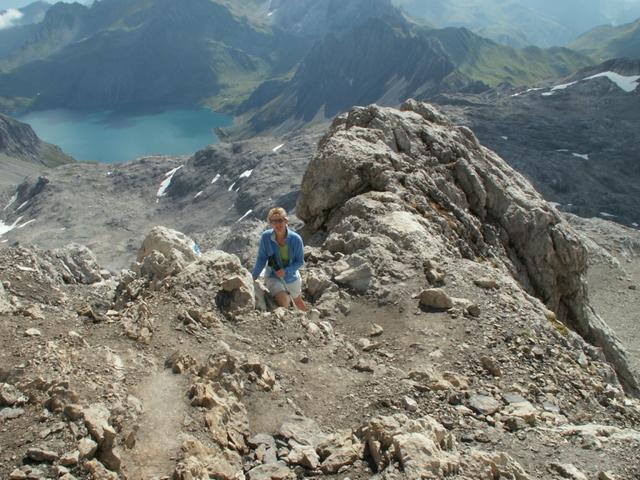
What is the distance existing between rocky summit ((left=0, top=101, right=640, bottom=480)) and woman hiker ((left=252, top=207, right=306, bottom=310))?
1.48ft

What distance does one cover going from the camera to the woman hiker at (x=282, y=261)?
15711 mm

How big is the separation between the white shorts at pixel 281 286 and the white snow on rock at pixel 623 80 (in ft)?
644

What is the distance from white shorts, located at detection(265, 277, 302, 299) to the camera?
51.6 ft

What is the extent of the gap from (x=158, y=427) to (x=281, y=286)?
21.3ft

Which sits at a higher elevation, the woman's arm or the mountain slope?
the woman's arm

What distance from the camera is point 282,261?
15867mm

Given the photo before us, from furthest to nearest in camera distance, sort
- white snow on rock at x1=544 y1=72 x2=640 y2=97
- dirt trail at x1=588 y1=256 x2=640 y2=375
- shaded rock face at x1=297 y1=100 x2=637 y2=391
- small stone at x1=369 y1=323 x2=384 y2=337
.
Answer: white snow on rock at x1=544 y1=72 x2=640 y2=97 → dirt trail at x1=588 y1=256 x2=640 y2=375 → shaded rock face at x1=297 y1=100 x2=637 y2=391 → small stone at x1=369 y1=323 x2=384 y2=337

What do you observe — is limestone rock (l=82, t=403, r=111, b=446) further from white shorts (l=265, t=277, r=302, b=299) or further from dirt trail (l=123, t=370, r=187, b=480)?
white shorts (l=265, t=277, r=302, b=299)

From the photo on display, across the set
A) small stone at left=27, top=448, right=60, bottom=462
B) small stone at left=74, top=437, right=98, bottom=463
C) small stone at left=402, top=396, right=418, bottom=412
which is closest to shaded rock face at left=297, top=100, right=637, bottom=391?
small stone at left=402, top=396, right=418, bottom=412

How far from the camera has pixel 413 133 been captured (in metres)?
29.8

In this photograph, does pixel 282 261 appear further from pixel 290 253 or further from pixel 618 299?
pixel 618 299

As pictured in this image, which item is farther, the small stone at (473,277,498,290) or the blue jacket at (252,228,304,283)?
the small stone at (473,277,498,290)

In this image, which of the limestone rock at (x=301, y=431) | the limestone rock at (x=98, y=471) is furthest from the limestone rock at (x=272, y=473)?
the limestone rock at (x=98, y=471)

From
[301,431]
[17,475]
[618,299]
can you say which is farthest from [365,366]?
[618,299]
